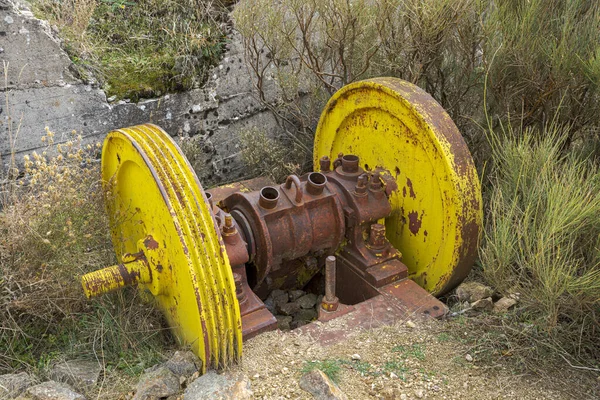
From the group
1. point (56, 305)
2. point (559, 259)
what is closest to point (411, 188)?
point (559, 259)

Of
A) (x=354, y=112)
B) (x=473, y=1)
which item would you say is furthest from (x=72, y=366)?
(x=473, y=1)

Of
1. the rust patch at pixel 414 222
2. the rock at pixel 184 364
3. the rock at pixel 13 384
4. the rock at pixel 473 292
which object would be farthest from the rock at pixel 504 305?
the rock at pixel 13 384

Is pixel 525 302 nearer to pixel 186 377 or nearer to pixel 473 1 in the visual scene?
pixel 186 377

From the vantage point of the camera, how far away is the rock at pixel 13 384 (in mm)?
2504

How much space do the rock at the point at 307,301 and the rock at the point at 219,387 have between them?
1.13m

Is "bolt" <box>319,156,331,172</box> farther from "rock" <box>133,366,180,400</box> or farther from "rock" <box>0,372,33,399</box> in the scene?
"rock" <box>0,372,33,399</box>

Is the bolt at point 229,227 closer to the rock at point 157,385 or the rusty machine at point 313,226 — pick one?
the rusty machine at point 313,226

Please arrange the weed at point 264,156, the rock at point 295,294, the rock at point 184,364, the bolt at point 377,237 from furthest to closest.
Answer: the weed at point 264,156
the rock at point 295,294
the bolt at point 377,237
the rock at point 184,364

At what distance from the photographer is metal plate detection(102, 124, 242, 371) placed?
2318 millimetres

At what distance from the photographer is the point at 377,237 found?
3.19 m

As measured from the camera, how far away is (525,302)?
270cm

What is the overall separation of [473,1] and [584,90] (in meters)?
0.98

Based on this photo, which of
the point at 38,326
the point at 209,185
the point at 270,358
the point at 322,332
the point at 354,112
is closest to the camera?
the point at 270,358

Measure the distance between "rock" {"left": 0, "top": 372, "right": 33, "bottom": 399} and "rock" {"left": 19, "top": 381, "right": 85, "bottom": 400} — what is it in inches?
2.5
